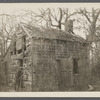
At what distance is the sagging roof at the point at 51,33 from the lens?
169 cm

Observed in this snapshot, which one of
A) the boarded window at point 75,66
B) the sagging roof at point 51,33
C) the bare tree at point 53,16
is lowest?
the boarded window at point 75,66

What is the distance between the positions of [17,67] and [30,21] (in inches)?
18.0

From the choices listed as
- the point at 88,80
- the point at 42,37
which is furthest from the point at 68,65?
the point at 42,37

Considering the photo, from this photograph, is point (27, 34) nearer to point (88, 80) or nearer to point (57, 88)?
point (57, 88)

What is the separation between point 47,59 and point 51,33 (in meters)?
0.25

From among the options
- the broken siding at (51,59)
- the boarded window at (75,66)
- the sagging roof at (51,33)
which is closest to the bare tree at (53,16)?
the sagging roof at (51,33)

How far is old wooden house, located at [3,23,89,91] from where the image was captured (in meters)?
1.66

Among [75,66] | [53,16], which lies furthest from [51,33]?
[75,66]

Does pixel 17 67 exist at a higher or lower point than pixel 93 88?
higher

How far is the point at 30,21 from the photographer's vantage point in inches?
66.8

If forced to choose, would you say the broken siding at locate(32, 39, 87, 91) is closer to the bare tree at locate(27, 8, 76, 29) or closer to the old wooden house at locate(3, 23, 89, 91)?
the old wooden house at locate(3, 23, 89, 91)

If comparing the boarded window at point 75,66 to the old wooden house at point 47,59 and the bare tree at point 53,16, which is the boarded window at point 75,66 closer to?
the old wooden house at point 47,59

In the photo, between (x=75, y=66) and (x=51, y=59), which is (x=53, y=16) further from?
(x=75, y=66)

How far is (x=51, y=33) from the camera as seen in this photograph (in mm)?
1698
